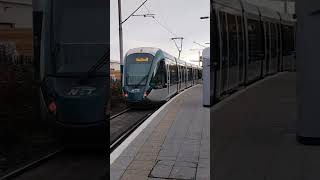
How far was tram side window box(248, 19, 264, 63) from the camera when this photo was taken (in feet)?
41.1

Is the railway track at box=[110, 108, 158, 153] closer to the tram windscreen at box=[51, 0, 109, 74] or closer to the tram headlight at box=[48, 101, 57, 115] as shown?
the tram headlight at box=[48, 101, 57, 115]

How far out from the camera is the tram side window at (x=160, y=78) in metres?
11.6

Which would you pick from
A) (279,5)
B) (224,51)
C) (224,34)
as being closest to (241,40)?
(224,34)

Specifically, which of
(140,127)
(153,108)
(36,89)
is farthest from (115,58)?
(153,108)

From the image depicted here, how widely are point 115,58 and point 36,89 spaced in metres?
1.48

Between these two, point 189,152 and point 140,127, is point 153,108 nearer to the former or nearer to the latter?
point 140,127

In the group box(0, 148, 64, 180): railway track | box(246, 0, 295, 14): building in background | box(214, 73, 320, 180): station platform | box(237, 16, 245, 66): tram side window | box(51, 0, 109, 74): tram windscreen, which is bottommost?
box(0, 148, 64, 180): railway track

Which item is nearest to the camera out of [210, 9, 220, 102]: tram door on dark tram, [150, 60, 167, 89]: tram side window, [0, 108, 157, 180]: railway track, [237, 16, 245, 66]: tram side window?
[0, 108, 157, 180]: railway track

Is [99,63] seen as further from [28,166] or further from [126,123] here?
[126,123]

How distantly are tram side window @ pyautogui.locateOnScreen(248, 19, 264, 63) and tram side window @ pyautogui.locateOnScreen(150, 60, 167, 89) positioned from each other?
2643 mm

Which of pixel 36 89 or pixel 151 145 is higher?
pixel 36 89

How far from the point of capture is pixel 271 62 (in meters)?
14.6

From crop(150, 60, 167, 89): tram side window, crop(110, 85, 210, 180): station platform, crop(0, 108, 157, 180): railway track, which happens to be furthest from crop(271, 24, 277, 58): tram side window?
crop(0, 108, 157, 180): railway track

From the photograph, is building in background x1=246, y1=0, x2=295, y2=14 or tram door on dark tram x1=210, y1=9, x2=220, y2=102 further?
building in background x1=246, y1=0, x2=295, y2=14
